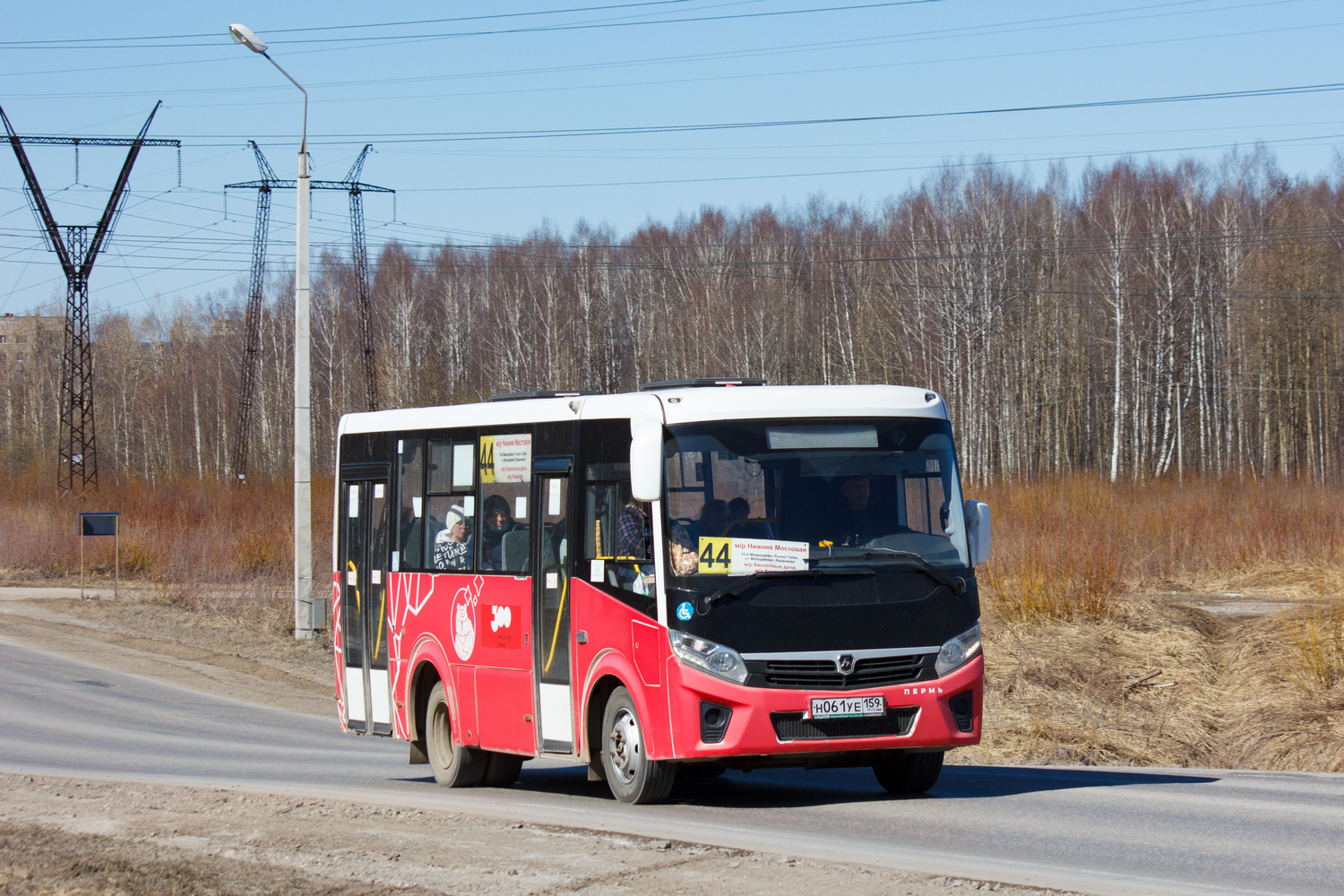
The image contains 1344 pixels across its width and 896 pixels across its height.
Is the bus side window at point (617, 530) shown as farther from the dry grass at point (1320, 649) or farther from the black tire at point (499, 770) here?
the dry grass at point (1320, 649)

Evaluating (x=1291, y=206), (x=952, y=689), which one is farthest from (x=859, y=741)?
(x=1291, y=206)

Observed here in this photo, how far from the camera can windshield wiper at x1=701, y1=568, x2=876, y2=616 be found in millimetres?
9406

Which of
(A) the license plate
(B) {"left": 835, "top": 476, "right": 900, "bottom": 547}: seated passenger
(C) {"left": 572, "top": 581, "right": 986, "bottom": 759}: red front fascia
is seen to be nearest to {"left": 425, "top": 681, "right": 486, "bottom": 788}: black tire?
(C) {"left": 572, "top": 581, "right": 986, "bottom": 759}: red front fascia

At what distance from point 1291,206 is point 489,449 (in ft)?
213

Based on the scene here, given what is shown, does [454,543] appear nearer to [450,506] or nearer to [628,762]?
[450,506]

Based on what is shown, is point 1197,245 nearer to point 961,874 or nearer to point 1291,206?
point 1291,206

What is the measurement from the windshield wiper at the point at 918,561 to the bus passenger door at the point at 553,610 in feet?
7.37

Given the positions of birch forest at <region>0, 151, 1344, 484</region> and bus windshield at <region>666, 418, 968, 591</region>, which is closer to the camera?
bus windshield at <region>666, 418, 968, 591</region>

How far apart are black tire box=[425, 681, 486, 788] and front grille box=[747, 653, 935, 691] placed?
12.7 feet

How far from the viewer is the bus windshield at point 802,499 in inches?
378

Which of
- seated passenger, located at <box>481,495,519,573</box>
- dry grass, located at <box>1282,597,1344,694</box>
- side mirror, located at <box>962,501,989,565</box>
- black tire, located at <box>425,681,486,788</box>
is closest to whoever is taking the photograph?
side mirror, located at <box>962,501,989,565</box>

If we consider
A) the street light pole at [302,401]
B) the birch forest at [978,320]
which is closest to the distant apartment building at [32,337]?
the birch forest at [978,320]

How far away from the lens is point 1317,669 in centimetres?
1830

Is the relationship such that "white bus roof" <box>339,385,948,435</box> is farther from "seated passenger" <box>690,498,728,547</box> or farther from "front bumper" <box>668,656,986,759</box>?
"front bumper" <box>668,656,986,759</box>
